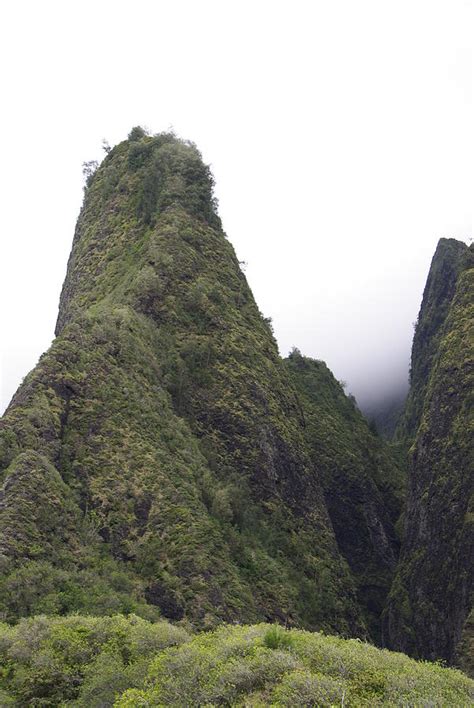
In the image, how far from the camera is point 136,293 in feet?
171

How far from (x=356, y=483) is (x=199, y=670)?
229 feet

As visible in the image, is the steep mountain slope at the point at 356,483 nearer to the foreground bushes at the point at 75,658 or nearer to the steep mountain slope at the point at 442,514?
the steep mountain slope at the point at 442,514

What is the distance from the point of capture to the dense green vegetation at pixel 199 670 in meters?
14.3

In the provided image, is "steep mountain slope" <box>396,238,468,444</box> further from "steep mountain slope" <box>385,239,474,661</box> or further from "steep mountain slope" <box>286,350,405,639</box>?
"steep mountain slope" <box>385,239,474,661</box>

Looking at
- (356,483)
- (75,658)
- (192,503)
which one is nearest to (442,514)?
(356,483)

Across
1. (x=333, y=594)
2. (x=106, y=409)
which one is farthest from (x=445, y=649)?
(x=106, y=409)

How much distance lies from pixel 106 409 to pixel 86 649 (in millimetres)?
20555

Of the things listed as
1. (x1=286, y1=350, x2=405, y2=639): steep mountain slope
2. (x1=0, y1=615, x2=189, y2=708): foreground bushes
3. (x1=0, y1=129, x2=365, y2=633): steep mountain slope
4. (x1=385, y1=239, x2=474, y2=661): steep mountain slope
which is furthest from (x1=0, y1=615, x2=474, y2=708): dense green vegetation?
(x1=286, y1=350, x2=405, y2=639): steep mountain slope

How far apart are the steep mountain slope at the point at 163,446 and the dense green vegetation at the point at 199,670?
5.72m

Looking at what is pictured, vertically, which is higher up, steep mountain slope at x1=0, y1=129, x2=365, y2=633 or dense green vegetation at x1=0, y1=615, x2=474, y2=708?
steep mountain slope at x1=0, y1=129, x2=365, y2=633

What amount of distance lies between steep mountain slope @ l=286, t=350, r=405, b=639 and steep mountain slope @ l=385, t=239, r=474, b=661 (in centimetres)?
777

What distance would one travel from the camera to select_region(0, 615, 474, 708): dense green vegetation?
14258 mm

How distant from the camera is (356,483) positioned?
82750 mm

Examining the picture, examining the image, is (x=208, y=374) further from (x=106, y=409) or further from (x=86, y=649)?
(x=86, y=649)
